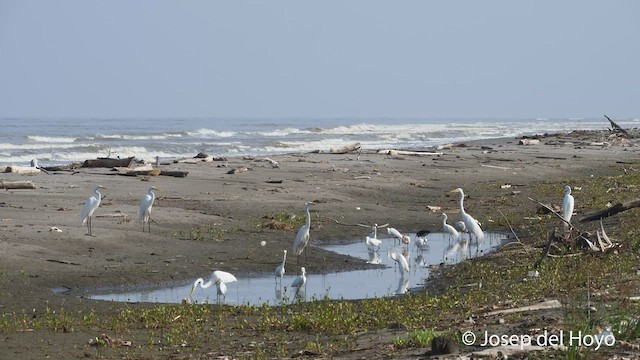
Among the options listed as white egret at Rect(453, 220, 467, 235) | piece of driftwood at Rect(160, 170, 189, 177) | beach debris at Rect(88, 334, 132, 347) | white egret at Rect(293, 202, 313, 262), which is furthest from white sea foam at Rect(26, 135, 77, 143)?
beach debris at Rect(88, 334, 132, 347)

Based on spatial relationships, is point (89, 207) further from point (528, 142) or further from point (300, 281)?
point (528, 142)

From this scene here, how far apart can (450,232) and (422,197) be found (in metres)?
5.85

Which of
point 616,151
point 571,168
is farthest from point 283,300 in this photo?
point 616,151

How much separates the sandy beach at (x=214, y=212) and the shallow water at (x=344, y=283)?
1.28ft

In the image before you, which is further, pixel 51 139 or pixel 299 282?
pixel 51 139

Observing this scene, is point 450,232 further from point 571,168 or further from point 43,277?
point 571,168

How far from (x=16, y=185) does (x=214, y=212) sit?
449 centimetres

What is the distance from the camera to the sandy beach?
1229 cm

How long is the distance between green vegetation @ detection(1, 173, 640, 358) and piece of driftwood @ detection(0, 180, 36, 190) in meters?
9.93

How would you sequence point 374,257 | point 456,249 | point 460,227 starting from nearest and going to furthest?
point 374,257 → point 456,249 → point 460,227

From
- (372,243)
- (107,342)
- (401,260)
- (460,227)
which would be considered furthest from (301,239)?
(107,342)

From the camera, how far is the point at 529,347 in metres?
6.58

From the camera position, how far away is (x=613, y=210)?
15477 millimetres

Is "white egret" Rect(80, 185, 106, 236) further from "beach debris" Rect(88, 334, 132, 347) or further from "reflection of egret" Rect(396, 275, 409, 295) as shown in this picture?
"beach debris" Rect(88, 334, 132, 347)
